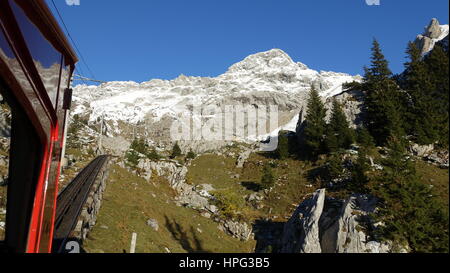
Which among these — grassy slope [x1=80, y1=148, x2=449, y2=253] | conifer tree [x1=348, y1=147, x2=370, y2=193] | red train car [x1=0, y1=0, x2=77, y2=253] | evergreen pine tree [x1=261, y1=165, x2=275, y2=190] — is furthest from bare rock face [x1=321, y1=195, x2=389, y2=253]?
evergreen pine tree [x1=261, y1=165, x2=275, y2=190]

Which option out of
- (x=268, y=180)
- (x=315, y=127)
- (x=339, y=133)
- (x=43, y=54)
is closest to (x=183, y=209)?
(x=268, y=180)

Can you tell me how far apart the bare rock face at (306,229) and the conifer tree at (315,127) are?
2675cm

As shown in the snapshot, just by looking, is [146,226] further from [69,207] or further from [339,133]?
[339,133]

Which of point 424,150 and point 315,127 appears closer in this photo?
point 424,150

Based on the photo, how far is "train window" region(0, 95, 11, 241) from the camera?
374cm

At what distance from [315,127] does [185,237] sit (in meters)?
37.3

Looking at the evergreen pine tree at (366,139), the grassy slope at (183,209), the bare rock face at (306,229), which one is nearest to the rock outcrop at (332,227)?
the bare rock face at (306,229)

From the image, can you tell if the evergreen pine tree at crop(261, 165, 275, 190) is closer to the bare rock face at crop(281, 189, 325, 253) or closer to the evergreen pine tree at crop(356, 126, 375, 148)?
the evergreen pine tree at crop(356, 126, 375, 148)

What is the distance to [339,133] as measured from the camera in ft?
173

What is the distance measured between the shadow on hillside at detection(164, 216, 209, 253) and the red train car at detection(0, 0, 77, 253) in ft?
88.0

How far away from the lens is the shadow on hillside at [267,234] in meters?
35.8

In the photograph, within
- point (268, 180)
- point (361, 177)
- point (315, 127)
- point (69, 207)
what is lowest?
point (69, 207)
